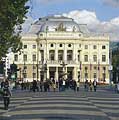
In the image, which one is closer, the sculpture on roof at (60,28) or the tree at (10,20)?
the tree at (10,20)

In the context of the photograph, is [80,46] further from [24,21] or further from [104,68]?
[24,21]

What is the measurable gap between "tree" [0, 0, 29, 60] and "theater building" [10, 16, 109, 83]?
454 feet

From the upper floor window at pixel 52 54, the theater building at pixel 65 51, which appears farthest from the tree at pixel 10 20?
the upper floor window at pixel 52 54

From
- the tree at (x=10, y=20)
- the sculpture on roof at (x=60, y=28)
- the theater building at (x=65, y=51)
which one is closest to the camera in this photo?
the tree at (x=10, y=20)

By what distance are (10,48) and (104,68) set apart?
481 feet

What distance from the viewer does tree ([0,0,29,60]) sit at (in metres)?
30.0

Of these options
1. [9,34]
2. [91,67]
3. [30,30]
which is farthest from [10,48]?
[30,30]

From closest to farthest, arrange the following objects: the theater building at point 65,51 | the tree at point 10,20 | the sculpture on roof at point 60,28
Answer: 1. the tree at point 10,20
2. the theater building at point 65,51
3. the sculpture on roof at point 60,28

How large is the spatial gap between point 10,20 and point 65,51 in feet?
496

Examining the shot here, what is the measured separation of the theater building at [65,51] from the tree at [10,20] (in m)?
138

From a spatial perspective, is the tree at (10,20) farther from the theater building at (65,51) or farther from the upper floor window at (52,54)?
the upper floor window at (52,54)

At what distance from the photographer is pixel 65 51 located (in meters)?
183

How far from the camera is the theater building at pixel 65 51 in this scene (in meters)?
179

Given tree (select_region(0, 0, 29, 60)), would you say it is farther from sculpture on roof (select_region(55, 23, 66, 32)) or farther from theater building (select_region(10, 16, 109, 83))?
sculpture on roof (select_region(55, 23, 66, 32))
